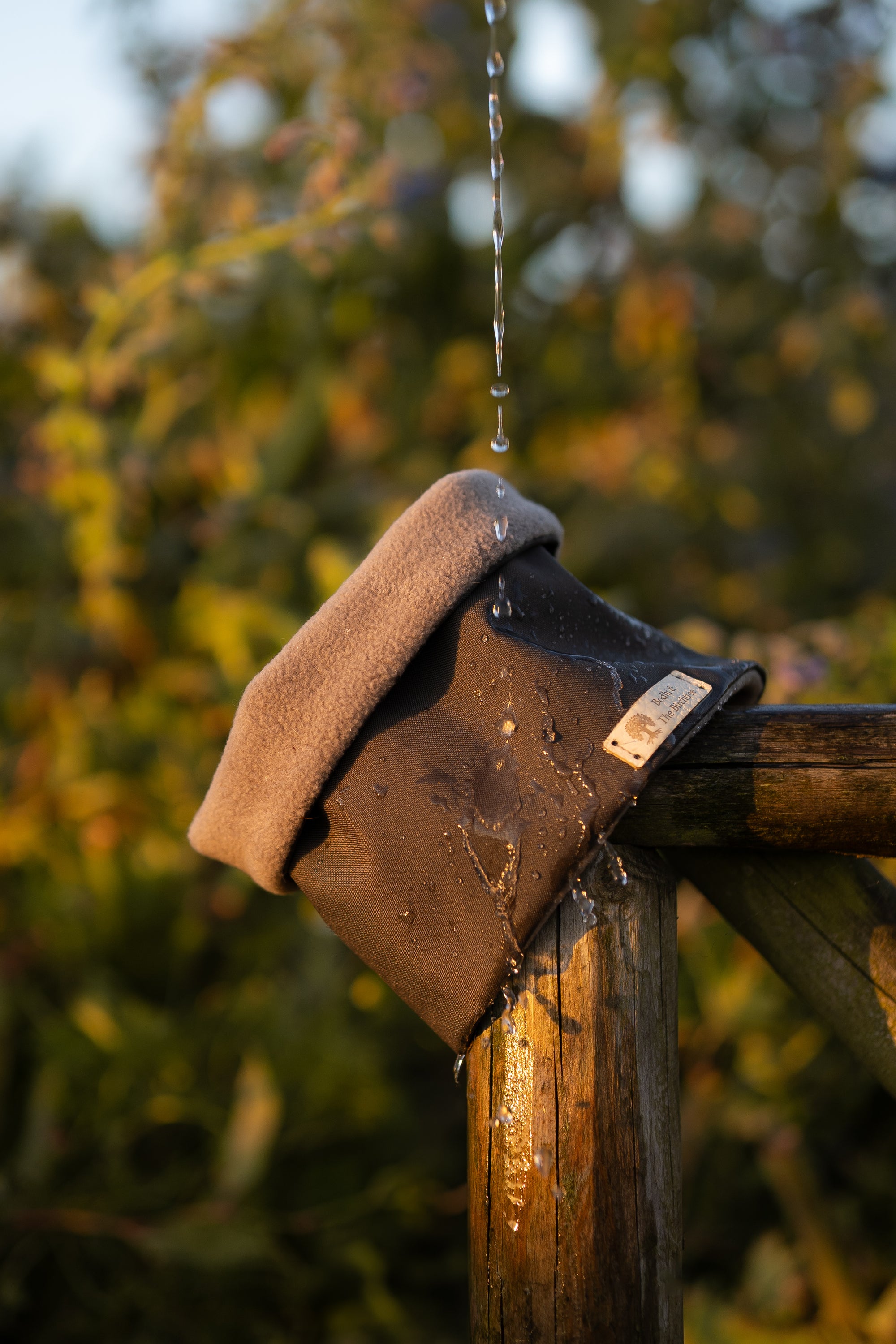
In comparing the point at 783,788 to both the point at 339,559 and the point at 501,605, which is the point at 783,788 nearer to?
the point at 501,605

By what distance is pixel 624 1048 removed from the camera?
0.85m

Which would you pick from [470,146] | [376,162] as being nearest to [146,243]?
[376,162]

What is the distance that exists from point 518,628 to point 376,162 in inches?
80.6

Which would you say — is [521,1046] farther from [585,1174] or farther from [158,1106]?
[158,1106]

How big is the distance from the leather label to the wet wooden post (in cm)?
5

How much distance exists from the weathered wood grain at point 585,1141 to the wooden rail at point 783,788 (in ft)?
0.20

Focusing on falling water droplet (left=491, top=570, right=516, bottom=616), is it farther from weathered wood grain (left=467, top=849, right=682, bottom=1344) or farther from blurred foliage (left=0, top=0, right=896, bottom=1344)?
blurred foliage (left=0, top=0, right=896, bottom=1344)

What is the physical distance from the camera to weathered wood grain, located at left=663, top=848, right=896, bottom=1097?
89cm

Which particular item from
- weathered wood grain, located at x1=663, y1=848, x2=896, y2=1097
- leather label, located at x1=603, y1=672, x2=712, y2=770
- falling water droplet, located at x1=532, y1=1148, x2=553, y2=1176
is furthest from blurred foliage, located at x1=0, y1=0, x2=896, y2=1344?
falling water droplet, located at x1=532, y1=1148, x2=553, y2=1176

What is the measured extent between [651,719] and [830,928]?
28 cm

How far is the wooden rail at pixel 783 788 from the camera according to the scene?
0.82m

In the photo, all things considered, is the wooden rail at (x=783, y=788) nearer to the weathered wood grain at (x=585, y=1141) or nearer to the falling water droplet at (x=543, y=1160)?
the weathered wood grain at (x=585, y=1141)

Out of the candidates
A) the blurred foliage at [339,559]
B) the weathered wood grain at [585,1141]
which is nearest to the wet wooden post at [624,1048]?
the weathered wood grain at [585,1141]

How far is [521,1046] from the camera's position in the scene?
856 millimetres
